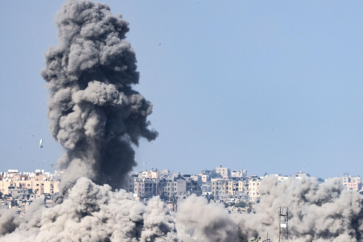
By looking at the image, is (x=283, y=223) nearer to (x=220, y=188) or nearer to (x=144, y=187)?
(x=144, y=187)

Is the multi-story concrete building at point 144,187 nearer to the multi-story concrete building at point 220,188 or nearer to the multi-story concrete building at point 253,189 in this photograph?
the multi-story concrete building at point 253,189

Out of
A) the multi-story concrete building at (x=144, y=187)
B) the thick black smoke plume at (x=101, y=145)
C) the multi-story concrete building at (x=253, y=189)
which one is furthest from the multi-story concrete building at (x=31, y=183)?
the thick black smoke plume at (x=101, y=145)

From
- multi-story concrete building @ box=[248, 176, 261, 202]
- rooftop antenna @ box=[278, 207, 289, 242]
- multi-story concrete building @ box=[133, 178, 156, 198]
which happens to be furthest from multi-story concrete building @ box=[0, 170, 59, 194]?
rooftop antenna @ box=[278, 207, 289, 242]

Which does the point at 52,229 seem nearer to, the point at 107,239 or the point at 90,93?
the point at 107,239

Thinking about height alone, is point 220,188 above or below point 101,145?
above

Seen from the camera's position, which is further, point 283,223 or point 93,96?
point 283,223

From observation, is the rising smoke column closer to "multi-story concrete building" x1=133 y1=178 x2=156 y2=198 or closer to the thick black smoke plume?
the thick black smoke plume

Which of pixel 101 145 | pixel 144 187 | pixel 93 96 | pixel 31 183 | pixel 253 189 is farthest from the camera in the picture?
pixel 253 189

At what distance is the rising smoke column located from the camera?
5569cm

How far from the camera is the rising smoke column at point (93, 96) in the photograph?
5569cm

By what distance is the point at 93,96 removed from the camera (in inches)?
2179

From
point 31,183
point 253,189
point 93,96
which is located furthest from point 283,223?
point 253,189

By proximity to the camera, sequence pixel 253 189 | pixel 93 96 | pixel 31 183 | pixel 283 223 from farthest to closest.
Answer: pixel 253 189 < pixel 31 183 < pixel 283 223 < pixel 93 96

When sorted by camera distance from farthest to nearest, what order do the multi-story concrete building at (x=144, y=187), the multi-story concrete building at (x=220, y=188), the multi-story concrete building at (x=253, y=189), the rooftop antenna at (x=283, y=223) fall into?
the multi-story concrete building at (x=220, y=188) < the multi-story concrete building at (x=253, y=189) < the multi-story concrete building at (x=144, y=187) < the rooftop antenna at (x=283, y=223)
